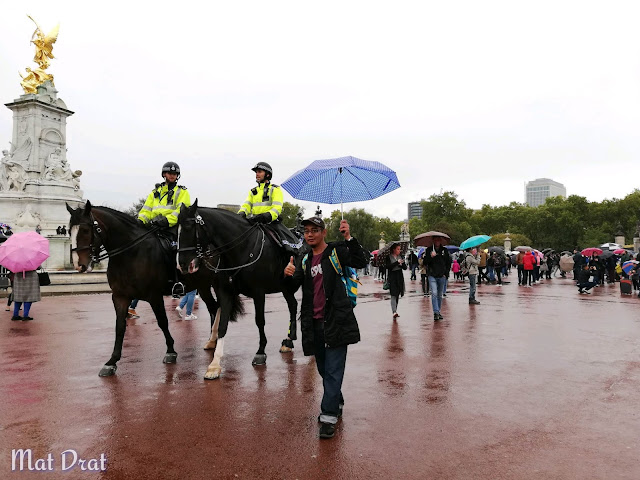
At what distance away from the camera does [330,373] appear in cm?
456

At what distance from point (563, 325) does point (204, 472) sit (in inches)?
372

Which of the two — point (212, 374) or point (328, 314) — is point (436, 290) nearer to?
point (212, 374)

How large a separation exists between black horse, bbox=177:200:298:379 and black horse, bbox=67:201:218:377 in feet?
2.12

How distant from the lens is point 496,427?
15.2 feet

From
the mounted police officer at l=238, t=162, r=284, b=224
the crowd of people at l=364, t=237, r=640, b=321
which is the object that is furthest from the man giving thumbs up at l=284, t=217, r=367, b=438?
the crowd of people at l=364, t=237, r=640, b=321

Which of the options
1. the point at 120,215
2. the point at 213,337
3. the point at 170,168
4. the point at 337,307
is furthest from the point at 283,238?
the point at 337,307

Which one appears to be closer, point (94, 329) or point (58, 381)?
point (58, 381)

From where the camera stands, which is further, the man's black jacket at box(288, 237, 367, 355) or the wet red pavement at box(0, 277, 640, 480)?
the man's black jacket at box(288, 237, 367, 355)

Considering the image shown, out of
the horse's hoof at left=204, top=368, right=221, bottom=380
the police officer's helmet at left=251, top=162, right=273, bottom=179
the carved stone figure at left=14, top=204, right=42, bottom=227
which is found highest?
the carved stone figure at left=14, top=204, right=42, bottom=227

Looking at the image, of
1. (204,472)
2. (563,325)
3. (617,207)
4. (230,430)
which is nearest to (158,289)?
(230,430)

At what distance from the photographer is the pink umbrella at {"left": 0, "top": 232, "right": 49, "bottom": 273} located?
31.7 ft

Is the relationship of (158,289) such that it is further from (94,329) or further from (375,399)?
(94,329)

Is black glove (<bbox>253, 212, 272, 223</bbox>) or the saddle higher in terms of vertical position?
black glove (<bbox>253, 212, 272, 223</bbox>)

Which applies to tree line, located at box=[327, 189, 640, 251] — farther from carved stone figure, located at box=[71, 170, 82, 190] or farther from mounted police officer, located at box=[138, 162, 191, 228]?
mounted police officer, located at box=[138, 162, 191, 228]
